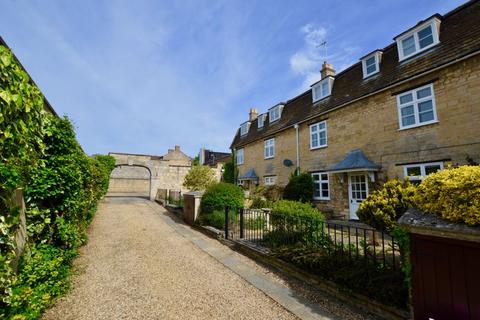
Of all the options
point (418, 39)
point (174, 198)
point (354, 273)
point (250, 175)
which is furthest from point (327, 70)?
point (354, 273)

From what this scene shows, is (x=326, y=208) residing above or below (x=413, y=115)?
below

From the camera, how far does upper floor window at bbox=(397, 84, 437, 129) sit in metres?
9.23

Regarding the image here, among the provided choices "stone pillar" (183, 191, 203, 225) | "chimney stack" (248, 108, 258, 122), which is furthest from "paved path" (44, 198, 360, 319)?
"chimney stack" (248, 108, 258, 122)

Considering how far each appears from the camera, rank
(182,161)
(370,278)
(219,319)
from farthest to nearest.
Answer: (182,161) → (370,278) → (219,319)

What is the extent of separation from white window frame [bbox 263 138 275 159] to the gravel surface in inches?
468

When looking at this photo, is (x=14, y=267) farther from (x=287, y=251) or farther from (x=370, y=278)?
(x=370, y=278)

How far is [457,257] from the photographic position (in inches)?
107

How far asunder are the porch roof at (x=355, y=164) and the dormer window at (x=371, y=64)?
13.7 ft

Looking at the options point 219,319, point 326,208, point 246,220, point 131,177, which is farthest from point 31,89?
point 131,177

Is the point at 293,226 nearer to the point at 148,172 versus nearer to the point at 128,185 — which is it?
the point at 128,185

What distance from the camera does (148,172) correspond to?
A: 39906mm

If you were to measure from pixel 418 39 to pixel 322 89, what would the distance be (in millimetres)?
5418

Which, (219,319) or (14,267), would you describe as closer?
(14,267)

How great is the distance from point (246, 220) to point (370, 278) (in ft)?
18.8
